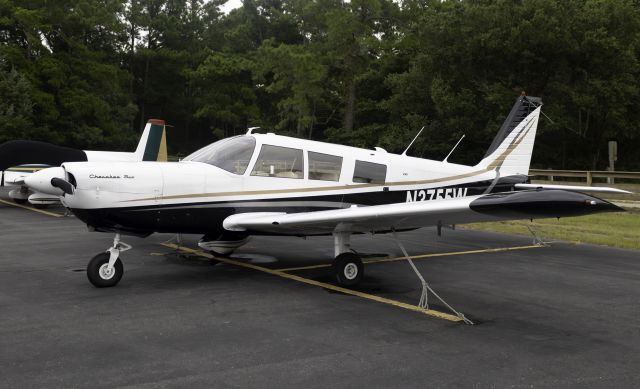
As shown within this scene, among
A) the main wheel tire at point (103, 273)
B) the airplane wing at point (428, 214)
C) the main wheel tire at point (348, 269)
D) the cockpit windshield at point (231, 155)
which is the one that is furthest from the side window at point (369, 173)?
the main wheel tire at point (103, 273)

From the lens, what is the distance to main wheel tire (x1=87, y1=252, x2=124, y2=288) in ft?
24.2

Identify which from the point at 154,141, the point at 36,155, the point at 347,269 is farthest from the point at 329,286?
the point at 36,155

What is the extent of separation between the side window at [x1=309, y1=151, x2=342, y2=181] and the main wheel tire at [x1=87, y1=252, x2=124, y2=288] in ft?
9.98

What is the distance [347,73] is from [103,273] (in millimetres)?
39614

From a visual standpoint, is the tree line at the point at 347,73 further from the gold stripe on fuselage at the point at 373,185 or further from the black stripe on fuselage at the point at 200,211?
the black stripe on fuselage at the point at 200,211

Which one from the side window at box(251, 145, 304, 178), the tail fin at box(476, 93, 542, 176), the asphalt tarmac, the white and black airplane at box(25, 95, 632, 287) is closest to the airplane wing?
the white and black airplane at box(25, 95, 632, 287)

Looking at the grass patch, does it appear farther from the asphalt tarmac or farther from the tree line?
the tree line

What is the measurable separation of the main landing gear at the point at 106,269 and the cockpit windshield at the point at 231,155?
5.52ft

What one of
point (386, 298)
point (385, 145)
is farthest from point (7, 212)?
point (385, 145)

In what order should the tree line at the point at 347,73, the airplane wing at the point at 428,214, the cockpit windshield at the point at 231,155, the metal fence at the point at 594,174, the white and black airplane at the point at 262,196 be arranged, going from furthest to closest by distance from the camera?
the tree line at the point at 347,73 → the metal fence at the point at 594,174 → the cockpit windshield at the point at 231,155 → the white and black airplane at the point at 262,196 → the airplane wing at the point at 428,214

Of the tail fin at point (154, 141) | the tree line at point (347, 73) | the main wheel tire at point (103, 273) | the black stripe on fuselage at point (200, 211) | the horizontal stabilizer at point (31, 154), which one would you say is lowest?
the main wheel tire at point (103, 273)

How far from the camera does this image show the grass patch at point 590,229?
13125 mm

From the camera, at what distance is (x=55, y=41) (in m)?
50.9

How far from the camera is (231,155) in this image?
327 inches
